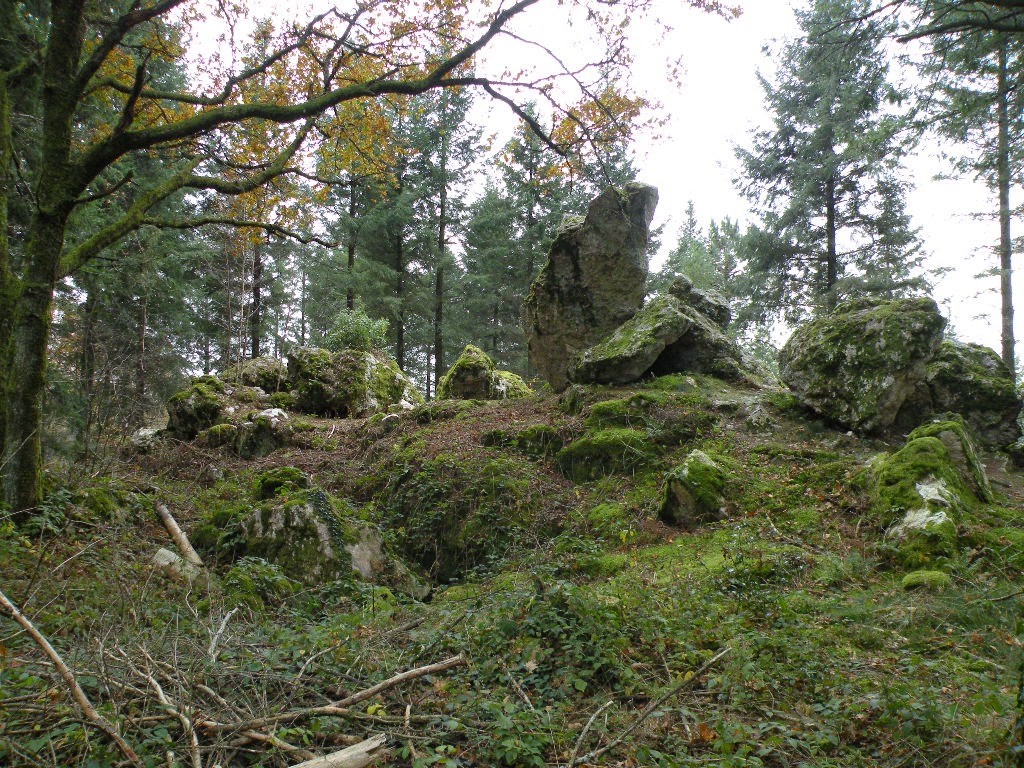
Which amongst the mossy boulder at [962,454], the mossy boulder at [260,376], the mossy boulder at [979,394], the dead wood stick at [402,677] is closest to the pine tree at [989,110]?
the mossy boulder at [979,394]

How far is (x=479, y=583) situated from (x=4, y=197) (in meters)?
6.37

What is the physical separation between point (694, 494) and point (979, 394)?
184 inches

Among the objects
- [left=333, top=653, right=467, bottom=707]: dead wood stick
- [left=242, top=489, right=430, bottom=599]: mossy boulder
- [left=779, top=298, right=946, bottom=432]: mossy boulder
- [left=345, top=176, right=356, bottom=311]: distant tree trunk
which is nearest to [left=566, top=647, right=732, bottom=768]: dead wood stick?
[left=333, top=653, right=467, bottom=707]: dead wood stick

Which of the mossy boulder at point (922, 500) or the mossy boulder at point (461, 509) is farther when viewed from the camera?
the mossy boulder at point (461, 509)

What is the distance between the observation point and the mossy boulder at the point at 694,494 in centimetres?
605

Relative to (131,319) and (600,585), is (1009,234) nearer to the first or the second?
(600,585)

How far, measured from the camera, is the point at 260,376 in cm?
1407

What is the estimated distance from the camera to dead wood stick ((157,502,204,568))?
555cm

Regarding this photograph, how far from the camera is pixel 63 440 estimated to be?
8.30 metres

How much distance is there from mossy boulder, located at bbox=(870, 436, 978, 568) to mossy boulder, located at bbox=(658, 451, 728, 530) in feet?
4.90

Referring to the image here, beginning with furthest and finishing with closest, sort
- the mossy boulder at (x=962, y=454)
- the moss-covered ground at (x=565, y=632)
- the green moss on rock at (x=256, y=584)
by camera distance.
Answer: the mossy boulder at (x=962, y=454)
the green moss on rock at (x=256, y=584)
the moss-covered ground at (x=565, y=632)

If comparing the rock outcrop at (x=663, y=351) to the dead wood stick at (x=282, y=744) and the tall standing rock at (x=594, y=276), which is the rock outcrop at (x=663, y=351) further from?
the dead wood stick at (x=282, y=744)

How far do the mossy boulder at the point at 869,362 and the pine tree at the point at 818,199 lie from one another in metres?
8.01

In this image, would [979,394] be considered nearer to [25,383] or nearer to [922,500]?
[922,500]
